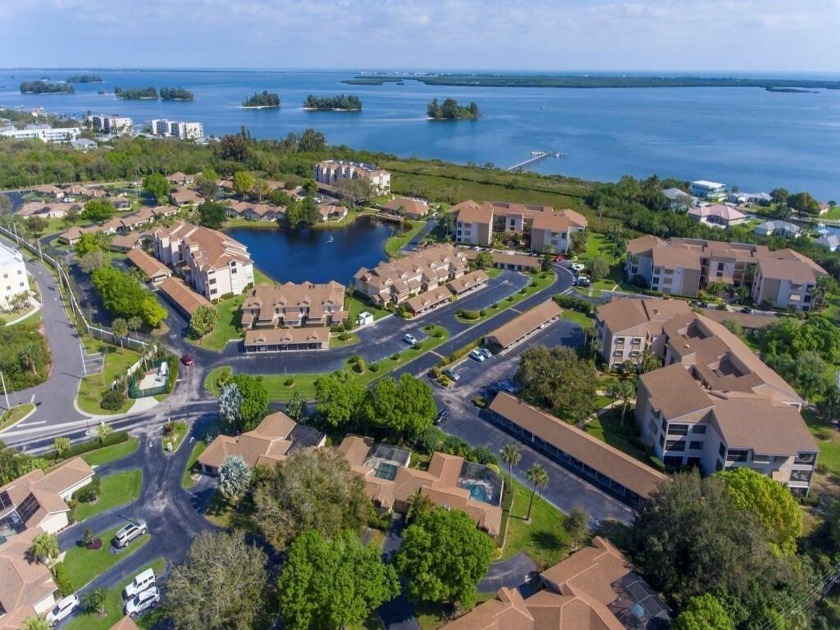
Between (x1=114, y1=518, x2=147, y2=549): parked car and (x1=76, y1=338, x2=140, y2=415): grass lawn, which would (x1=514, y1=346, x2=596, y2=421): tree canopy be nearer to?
(x1=114, y1=518, x2=147, y2=549): parked car

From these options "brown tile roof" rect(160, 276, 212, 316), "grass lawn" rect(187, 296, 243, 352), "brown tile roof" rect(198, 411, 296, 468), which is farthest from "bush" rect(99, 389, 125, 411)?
"brown tile roof" rect(160, 276, 212, 316)

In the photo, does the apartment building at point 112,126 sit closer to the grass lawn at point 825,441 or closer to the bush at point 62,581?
the bush at point 62,581

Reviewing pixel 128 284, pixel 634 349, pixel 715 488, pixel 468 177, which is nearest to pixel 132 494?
pixel 128 284

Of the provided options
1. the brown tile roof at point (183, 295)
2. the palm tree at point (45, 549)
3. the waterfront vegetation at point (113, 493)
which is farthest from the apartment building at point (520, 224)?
the palm tree at point (45, 549)

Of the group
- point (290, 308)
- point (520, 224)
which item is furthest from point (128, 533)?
point (520, 224)

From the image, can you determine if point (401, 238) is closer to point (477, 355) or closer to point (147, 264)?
point (147, 264)

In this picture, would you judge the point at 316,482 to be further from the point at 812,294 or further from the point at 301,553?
the point at 812,294
